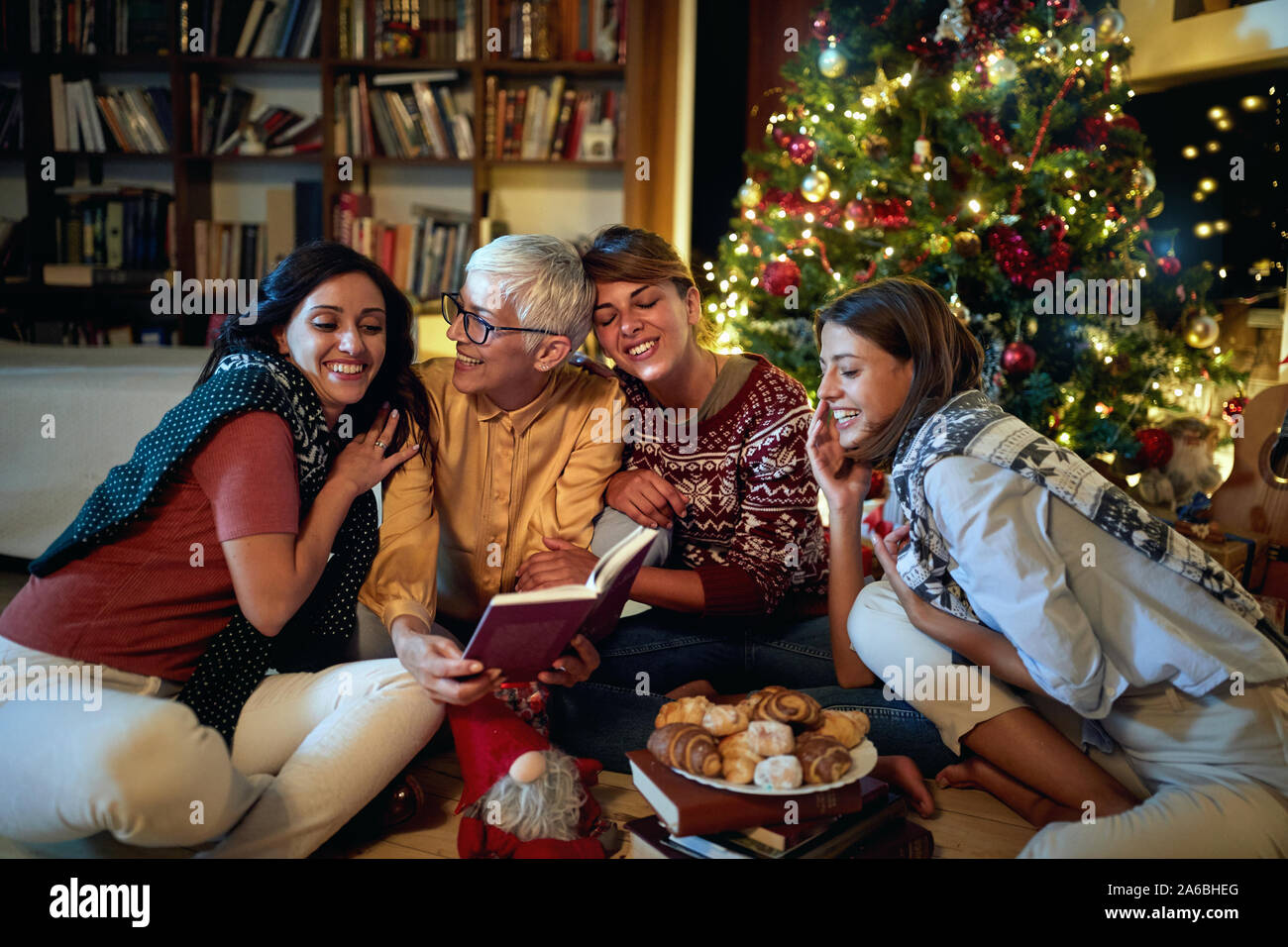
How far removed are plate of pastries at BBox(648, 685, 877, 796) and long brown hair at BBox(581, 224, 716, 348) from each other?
2.65 ft

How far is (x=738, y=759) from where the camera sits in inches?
55.0

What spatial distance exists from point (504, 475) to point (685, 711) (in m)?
0.65

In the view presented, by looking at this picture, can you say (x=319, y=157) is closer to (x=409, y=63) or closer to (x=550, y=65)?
(x=409, y=63)

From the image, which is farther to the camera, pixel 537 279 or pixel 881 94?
pixel 881 94

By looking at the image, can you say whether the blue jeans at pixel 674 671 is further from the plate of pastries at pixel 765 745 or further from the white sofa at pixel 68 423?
the white sofa at pixel 68 423

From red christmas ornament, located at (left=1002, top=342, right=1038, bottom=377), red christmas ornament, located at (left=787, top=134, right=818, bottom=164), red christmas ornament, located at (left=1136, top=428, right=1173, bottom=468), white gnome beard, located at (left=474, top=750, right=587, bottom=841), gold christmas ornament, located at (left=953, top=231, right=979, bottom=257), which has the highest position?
red christmas ornament, located at (left=787, top=134, right=818, bottom=164)

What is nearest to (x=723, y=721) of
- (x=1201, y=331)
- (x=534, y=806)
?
(x=534, y=806)

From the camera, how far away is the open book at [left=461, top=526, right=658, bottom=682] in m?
1.28

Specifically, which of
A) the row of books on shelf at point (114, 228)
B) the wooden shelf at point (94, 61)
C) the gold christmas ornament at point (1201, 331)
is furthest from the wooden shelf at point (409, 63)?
the gold christmas ornament at point (1201, 331)

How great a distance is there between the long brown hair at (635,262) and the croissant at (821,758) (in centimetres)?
90

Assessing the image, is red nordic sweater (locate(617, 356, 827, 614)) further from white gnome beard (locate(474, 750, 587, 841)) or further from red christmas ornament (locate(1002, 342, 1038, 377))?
red christmas ornament (locate(1002, 342, 1038, 377))

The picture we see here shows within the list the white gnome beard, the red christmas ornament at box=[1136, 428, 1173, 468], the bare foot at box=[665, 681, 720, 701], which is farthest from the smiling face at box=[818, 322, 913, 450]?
the red christmas ornament at box=[1136, 428, 1173, 468]

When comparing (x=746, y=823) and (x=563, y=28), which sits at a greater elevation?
(x=563, y=28)

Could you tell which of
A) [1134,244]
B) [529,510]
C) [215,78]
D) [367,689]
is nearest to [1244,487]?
[1134,244]
